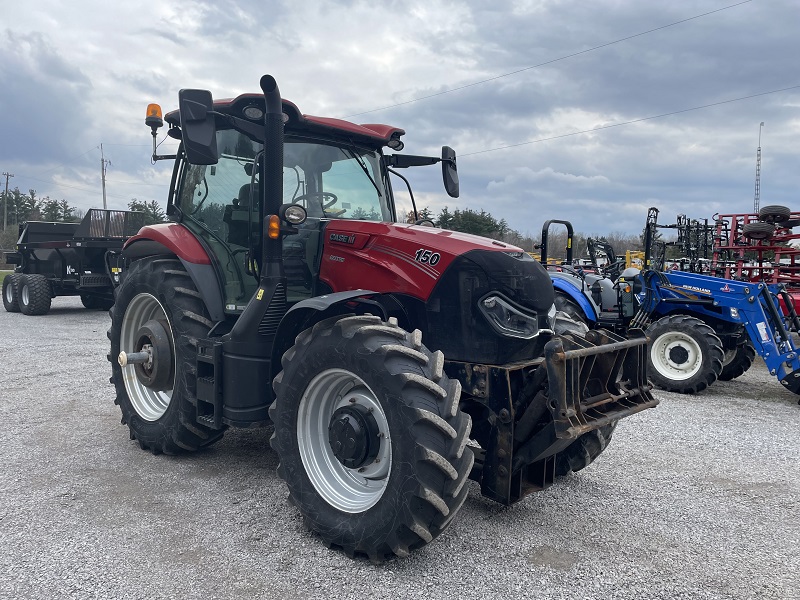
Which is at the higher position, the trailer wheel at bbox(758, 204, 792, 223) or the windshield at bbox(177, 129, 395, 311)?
the trailer wheel at bbox(758, 204, 792, 223)

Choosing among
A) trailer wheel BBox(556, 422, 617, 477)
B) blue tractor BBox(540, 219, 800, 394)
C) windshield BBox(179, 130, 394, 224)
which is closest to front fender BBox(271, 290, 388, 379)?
windshield BBox(179, 130, 394, 224)

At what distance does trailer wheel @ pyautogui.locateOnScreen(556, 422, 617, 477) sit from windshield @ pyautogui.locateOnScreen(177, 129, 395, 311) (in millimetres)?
2032

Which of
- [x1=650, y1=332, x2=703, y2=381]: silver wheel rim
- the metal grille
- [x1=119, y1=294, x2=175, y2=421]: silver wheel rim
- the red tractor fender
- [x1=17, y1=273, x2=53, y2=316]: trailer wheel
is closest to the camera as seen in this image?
the metal grille

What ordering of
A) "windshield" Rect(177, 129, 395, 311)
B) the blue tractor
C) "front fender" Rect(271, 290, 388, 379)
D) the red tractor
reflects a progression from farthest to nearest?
1. the blue tractor
2. "windshield" Rect(177, 129, 395, 311)
3. "front fender" Rect(271, 290, 388, 379)
4. the red tractor

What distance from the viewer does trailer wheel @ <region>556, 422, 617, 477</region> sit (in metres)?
3.93

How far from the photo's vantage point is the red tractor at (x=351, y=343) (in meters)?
2.93

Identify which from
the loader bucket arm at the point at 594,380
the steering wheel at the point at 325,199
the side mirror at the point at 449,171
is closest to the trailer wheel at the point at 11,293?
the steering wheel at the point at 325,199

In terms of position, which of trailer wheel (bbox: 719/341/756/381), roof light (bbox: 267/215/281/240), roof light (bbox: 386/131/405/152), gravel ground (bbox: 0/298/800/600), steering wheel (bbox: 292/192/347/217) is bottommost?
gravel ground (bbox: 0/298/800/600)

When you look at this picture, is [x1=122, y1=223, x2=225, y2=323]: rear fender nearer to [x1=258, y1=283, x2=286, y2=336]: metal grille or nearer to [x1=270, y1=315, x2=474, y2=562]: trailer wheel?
[x1=258, y1=283, x2=286, y2=336]: metal grille

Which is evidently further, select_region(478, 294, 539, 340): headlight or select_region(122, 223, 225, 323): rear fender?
select_region(122, 223, 225, 323): rear fender

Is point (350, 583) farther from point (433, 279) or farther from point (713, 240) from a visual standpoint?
point (713, 240)

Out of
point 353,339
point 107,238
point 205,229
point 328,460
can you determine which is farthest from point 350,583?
Result: point 107,238

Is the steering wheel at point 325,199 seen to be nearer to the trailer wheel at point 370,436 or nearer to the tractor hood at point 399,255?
the tractor hood at point 399,255

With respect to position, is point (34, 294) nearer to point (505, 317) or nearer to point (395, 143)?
point (395, 143)
